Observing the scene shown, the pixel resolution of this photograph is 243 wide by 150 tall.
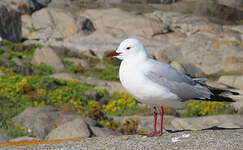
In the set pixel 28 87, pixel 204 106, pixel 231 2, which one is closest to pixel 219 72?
pixel 204 106

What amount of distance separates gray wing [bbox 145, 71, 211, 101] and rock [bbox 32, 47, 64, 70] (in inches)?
659

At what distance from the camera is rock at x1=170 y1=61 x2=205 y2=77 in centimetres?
2341

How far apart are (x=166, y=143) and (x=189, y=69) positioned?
18.7 meters

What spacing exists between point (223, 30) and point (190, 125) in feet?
124

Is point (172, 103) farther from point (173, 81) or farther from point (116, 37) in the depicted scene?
point (116, 37)

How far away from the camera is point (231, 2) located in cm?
6656

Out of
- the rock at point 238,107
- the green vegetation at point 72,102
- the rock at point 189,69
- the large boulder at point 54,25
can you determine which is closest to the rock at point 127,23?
the large boulder at point 54,25

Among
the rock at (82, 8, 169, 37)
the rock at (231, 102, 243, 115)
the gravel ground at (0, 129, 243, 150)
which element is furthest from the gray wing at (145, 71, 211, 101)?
the rock at (82, 8, 169, 37)

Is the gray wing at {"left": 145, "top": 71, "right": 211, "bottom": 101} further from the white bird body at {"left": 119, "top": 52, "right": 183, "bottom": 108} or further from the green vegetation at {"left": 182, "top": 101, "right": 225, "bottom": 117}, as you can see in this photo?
the green vegetation at {"left": 182, "top": 101, "right": 225, "bottom": 117}

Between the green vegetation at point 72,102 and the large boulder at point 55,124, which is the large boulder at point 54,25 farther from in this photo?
the large boulder at point 55,124

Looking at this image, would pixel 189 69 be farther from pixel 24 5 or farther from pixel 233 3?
pixel 233 3

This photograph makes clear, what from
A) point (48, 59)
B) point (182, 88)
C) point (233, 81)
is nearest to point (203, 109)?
point (233, 81)

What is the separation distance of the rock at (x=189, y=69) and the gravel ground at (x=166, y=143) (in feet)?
55.7

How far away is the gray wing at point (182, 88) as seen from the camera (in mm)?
6062
